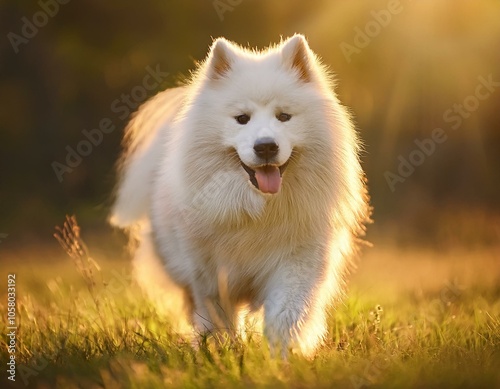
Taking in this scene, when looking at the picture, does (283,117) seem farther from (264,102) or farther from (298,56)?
(298,56)

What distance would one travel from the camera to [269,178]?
4793mm

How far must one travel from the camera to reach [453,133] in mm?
12430

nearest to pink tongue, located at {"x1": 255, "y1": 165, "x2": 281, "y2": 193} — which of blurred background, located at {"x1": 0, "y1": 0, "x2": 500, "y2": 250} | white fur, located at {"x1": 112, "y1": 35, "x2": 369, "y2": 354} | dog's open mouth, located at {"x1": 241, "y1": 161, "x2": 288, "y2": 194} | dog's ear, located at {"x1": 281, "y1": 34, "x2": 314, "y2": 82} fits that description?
dog's open mouth, located at {"x1": 241, "y1": 161, "x2": 288, "y2": 194}

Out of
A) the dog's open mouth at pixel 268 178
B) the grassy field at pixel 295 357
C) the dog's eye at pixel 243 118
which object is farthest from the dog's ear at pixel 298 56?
the grassy field at pixel 295 357

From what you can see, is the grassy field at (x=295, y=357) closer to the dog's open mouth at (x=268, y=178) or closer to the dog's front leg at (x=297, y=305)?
the dog's front leg at (x=297, y=305)

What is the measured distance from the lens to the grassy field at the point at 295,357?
12.8 feet

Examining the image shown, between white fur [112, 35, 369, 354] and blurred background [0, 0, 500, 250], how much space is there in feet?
12.4

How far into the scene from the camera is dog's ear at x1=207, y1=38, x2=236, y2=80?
5168mm

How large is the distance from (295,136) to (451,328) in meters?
1.58

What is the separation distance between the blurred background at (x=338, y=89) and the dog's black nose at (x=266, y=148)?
442cm

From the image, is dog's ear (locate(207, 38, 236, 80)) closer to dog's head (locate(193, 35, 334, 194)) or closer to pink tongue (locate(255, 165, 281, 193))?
dog's head (locate(193, 35, 334, 194))

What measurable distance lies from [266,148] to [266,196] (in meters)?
0.44

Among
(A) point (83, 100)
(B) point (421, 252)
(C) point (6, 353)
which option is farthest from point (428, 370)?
(A) point (83, 100)

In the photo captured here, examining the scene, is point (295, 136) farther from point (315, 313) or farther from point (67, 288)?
point (67, 288)
